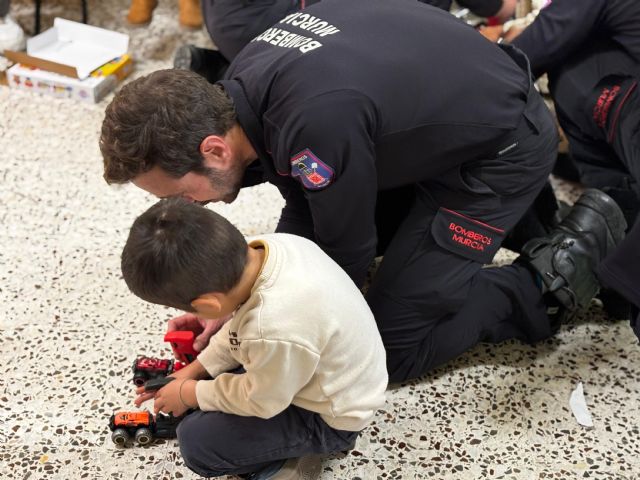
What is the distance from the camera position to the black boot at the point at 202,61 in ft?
6.99

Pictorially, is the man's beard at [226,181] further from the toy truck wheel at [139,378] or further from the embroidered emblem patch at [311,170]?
the toy truck wheel at [139,378]

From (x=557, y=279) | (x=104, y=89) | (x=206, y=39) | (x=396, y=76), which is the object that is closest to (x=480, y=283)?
(x=557, y=279)

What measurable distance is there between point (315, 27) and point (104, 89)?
1274 mm

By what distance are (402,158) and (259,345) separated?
1.51ft

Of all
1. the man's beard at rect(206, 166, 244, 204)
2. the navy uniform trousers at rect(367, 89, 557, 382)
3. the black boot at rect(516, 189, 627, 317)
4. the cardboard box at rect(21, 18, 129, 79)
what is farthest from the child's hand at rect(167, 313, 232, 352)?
the cardboard box at rect(21, 18, 129, 79)

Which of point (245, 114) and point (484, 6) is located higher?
point (245, 114)

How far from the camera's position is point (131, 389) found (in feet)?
4.76

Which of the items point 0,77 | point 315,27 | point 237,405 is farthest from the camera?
point 0,77

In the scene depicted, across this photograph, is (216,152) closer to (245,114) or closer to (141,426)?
(245,114)

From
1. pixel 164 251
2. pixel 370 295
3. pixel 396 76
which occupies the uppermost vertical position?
pixel 396 76

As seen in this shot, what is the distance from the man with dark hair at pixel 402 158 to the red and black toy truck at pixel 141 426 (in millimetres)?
418

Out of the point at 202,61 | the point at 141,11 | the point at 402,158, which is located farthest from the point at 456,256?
the point at 141,11

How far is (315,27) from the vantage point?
1253mm

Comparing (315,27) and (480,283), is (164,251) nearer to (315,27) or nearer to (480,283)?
(315,27)
